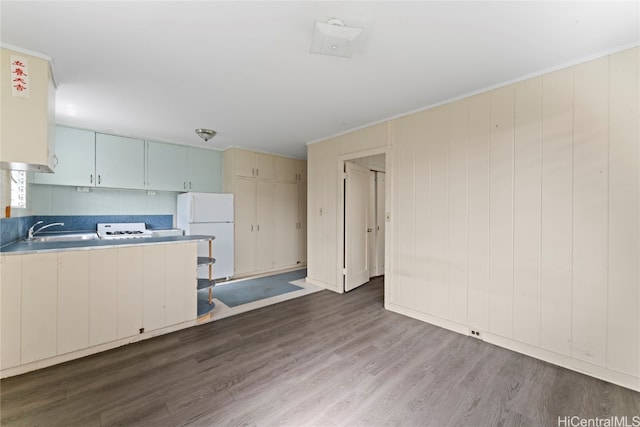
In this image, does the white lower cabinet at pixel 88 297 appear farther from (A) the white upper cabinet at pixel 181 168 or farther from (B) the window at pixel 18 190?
(A) the white upper cabinet at pixel 181 168

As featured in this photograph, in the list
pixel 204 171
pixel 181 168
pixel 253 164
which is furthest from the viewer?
pixel 253 164

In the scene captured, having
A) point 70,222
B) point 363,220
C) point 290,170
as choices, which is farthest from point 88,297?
point 290,170

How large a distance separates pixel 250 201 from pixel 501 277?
4.09 m

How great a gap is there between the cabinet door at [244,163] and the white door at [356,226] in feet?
6.57

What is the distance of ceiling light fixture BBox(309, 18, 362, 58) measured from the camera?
1.67 metres

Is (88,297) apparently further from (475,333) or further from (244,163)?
(475,333)

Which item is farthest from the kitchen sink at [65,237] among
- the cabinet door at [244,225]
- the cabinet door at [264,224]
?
the cabinet door at [264,224]

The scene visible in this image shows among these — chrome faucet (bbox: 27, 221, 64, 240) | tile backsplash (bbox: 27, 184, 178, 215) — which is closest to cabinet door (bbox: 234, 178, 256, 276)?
tile backsplash (bbox: 27, 184, 178, 215)

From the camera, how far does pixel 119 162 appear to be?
4121 millimetres

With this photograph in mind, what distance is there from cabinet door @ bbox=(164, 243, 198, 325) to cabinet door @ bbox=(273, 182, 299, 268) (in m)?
2.59

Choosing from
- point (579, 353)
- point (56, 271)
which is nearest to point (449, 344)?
point (579, 353)

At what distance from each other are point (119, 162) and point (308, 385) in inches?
167

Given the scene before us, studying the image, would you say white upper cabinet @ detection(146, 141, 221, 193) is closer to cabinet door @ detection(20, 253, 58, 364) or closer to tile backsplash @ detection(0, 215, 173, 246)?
tile backsplash @ detection(0, 215, 173, 246)

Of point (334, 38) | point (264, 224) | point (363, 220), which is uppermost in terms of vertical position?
point (334, 38)
